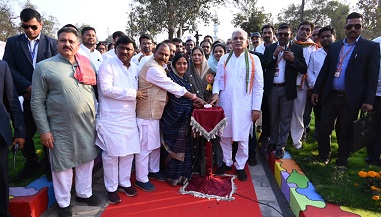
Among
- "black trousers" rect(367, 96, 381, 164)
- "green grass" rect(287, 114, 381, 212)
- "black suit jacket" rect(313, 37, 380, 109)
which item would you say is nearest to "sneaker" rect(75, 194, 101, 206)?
"green grass" rect(287, 114, 381, 212)

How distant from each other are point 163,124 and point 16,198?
71.4 inches

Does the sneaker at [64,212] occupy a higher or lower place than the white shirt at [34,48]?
lower

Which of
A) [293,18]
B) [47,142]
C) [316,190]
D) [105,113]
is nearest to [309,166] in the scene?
[316,190]

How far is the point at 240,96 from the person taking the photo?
3.85 m

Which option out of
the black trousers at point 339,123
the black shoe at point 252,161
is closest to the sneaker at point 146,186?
the black shoe at point 252,161

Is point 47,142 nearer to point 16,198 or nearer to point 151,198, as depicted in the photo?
point 16,198

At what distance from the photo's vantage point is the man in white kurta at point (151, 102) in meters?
3.48

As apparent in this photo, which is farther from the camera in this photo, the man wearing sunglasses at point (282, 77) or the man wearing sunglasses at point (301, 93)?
the man wearing sunglasses at point (301, 93)

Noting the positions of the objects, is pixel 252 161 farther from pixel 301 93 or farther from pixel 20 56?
pixel 20 56

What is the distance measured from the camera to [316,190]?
319cm

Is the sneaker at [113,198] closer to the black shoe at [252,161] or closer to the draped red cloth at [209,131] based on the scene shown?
the draped red cloth at [209,131]

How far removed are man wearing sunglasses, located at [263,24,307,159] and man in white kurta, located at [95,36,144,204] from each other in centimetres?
199

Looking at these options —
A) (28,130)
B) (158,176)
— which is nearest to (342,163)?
(158,176)

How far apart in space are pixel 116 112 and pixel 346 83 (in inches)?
112
